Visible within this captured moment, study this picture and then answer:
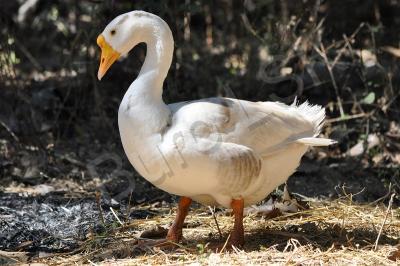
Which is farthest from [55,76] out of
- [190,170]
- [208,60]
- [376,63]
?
[190,170]

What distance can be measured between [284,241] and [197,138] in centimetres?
93

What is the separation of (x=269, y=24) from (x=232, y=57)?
5.61ft

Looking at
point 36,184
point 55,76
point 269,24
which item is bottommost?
point 36,184

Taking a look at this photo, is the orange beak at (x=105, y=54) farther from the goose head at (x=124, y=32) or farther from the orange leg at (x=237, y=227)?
the orange leg at (x=237, y=227)

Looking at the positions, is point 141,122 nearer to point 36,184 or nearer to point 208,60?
point 36,184

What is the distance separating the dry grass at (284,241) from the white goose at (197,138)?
232 mm

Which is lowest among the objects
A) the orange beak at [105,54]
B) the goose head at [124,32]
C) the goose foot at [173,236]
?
the goose foot at [173,236]

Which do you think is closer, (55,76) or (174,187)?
(174,187)

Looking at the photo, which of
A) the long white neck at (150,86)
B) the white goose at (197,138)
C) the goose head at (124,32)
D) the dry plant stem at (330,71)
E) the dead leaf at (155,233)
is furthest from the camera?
the dry plant stem at (330,71)

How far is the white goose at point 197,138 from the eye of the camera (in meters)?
4.13

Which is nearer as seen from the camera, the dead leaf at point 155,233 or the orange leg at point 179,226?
the orange leg at point 179,226

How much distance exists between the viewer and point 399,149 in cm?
698

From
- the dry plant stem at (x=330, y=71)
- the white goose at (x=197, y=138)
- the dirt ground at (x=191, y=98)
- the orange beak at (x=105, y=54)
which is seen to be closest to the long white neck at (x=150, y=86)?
the white goose at (x=197, y=138)

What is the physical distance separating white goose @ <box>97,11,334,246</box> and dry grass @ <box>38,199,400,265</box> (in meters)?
0.23
